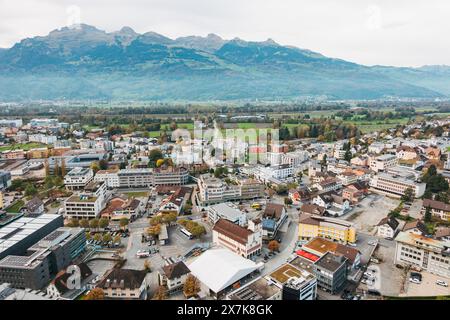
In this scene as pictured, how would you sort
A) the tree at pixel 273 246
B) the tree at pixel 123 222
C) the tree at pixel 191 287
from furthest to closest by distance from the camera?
the tree at pixel 123 222, the tree at pixel 273 246, the tree at pixel 191 287

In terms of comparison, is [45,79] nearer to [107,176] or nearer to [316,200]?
[107,176]

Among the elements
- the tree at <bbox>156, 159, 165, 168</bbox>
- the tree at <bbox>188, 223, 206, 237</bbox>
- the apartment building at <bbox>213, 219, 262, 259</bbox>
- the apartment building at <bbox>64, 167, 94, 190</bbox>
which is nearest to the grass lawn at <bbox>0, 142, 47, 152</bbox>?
the apartment building at <bbox>64, 167, 94, 190</bbox>

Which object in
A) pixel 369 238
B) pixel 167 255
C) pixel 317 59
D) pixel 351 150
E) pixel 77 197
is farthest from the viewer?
pixel 317 59

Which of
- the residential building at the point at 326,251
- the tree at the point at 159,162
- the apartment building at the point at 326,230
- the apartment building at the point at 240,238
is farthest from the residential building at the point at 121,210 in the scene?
the residential building at the point at 326,251

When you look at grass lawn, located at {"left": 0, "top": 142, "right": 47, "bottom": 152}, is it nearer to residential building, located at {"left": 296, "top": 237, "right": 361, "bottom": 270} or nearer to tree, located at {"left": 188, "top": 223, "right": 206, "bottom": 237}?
tree, located at {"left": 188, "top": 223, "right": 206, "bottom": 237}

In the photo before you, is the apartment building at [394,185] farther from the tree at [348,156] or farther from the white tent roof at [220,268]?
the white tent roof at [220,268]

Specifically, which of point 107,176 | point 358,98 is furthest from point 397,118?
point 358,98
